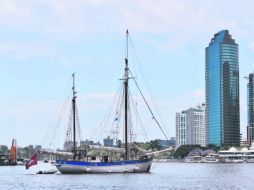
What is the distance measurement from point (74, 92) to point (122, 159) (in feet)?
77.2

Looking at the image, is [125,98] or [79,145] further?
[79,145]

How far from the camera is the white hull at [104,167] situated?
14638 centimetres

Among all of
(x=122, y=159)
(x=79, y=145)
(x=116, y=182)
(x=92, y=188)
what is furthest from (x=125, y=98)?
(x=92, y=188)

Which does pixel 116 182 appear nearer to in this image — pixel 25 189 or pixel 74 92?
pixel 25 189

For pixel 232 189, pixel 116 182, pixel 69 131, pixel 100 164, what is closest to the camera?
pixel 232 189

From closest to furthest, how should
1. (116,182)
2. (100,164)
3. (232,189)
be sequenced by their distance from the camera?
(232,189)
(116,182)
(100,164)

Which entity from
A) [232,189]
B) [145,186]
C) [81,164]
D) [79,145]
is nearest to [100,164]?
[81,164]

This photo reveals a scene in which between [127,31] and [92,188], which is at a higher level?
[127,31]

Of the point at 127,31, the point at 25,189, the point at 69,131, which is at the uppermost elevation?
the point at 127,31

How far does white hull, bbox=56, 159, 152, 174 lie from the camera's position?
146m

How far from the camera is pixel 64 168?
150750mm

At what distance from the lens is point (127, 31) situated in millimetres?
156750

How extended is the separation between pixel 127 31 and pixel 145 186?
6061cm

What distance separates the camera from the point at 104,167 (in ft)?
484
